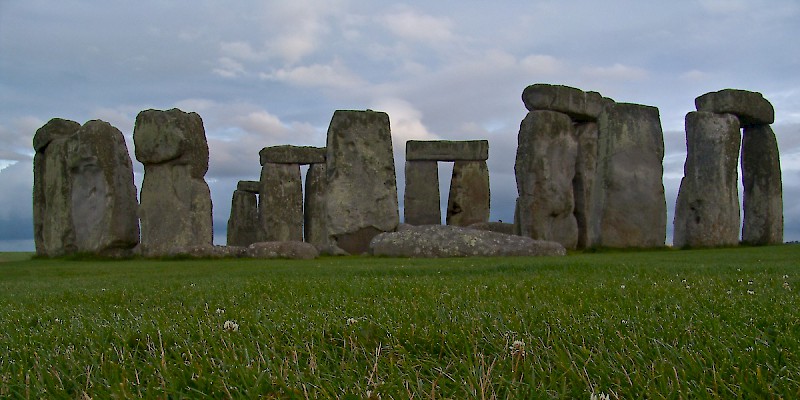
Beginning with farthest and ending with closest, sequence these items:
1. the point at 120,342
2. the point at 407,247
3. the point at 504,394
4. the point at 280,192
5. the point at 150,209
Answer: the point at 280,192
the point at 150,209
the point at 407,247
the point at 120,342
the point at 504,394

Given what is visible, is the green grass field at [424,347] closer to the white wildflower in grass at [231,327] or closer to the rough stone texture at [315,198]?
the white wildflower in grass at [231,327]

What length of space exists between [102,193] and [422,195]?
11788 mm

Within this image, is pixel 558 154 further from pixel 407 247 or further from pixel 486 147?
pixel 486 147

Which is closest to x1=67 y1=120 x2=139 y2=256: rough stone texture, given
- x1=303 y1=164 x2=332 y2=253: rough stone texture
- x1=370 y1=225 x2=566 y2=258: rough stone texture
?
x1=370 y1=225 x2=566 y2=258: rough stone texture

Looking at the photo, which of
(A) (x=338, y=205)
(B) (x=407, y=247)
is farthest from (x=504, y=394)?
(A) (x=338, y=205)

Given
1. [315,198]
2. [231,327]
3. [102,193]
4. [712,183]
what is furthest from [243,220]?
[231,327]

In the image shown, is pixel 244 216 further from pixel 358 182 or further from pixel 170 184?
pixel 358 182

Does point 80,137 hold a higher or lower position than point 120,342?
higher

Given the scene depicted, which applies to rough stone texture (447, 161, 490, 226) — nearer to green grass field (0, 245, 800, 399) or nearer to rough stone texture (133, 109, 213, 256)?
rough stone texture (133, 109, 213, 256)

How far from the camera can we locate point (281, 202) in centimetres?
2492

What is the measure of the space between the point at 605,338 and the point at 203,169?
14.5 metres

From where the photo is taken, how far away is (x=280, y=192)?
2494 centimetres

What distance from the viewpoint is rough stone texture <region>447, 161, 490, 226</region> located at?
1005 inches

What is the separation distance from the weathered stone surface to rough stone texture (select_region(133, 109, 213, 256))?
12328 mm
